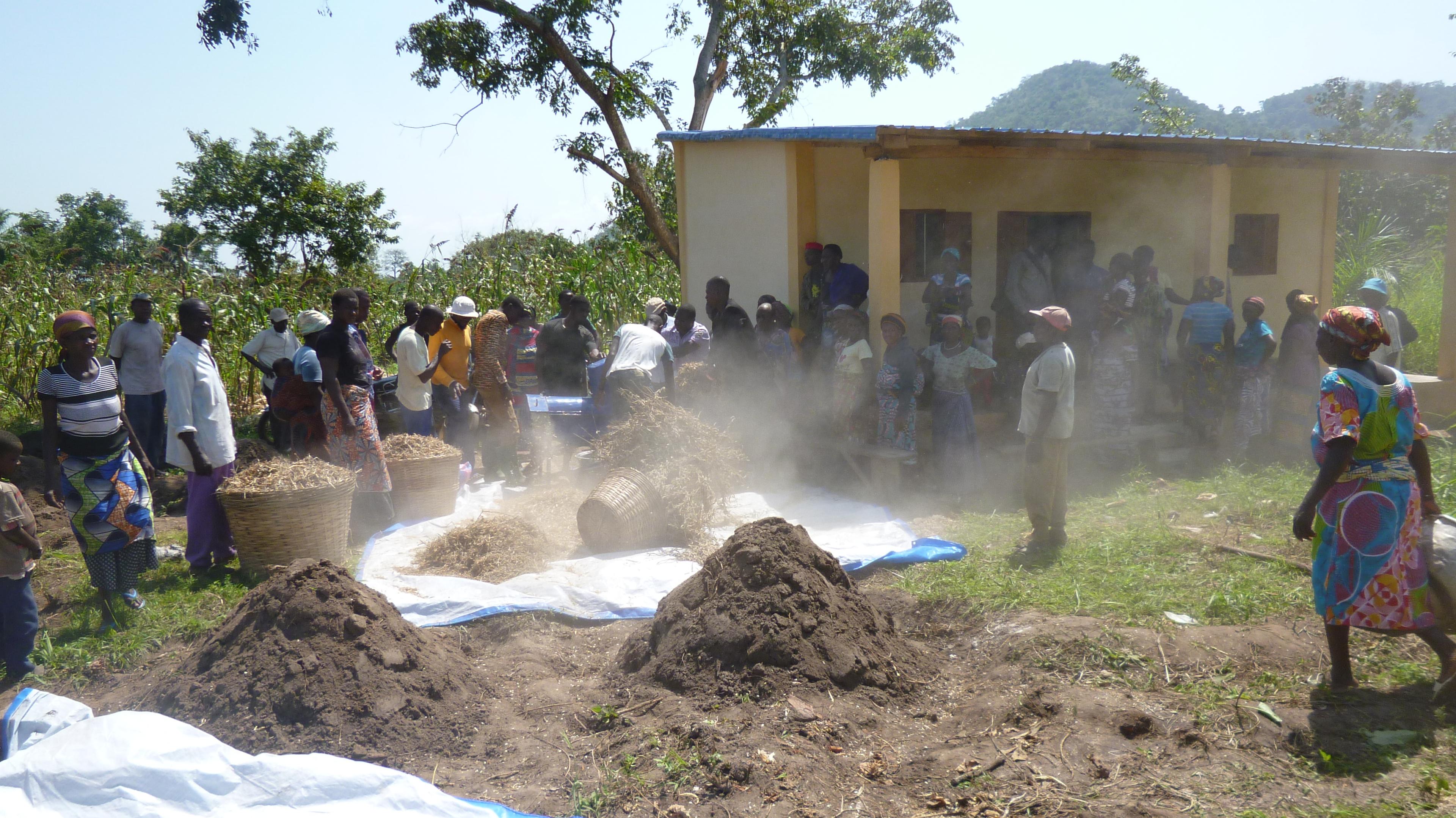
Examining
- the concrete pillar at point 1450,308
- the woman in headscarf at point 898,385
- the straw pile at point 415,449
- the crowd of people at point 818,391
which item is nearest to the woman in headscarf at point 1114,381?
the crowd of people at point 818,391

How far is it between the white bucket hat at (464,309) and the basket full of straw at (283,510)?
2.70m

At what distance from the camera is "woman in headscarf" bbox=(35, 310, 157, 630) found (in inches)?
194

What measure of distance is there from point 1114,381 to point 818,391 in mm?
2843

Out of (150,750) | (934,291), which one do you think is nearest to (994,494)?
(934,291)

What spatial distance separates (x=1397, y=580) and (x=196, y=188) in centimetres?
2528

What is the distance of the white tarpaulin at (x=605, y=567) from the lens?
549 centimetres

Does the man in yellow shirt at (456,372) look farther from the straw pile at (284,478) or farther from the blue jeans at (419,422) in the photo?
the straw pile at (284,478)

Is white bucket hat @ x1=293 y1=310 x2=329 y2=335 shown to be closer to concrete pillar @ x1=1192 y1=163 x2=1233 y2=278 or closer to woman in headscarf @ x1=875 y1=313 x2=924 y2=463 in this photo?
woman in headscarf @ x1=875 y1=313 x2=924 y2=463

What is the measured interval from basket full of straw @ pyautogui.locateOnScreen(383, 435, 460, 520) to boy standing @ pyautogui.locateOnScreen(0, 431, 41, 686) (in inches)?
104

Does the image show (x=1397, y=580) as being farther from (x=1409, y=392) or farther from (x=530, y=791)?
(x=530, y=791)

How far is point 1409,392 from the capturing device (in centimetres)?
372

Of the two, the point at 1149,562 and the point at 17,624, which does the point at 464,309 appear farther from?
the point at 1149,562

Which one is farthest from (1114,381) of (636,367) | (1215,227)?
(636,367)

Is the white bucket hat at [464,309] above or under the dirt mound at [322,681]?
above
